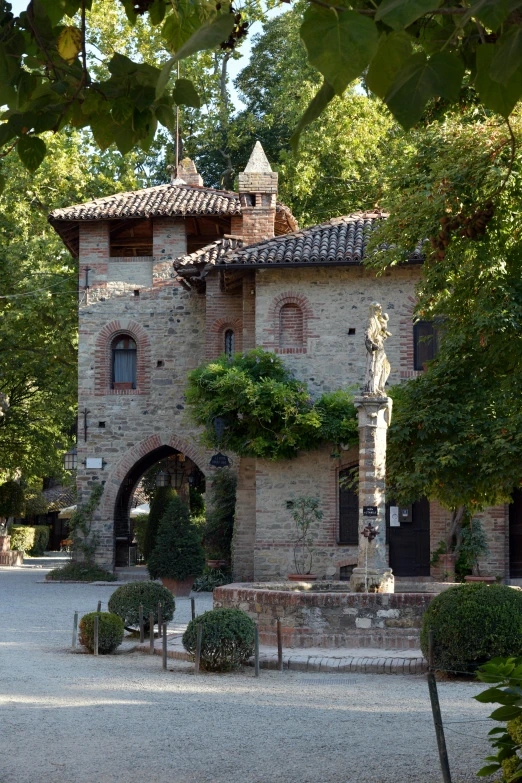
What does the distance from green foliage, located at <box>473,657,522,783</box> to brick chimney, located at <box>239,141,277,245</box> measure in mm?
20748

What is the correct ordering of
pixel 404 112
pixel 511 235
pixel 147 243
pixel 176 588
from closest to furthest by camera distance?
pixel 404 112 → pixel 511 235 → pixel 176 588 → pixel 147 243

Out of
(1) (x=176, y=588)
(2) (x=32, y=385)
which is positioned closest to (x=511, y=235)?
(1) (x=176, y=588)

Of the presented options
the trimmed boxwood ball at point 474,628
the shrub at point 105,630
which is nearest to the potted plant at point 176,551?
the shrub at point 105,630

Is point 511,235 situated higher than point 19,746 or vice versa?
point 511,235

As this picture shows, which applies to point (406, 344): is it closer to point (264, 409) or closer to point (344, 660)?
point (264, 409)

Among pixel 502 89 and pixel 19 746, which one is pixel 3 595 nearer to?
pixel 19 746

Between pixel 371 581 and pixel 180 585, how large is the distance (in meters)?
7.83

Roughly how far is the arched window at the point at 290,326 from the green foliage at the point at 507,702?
59.7 feet

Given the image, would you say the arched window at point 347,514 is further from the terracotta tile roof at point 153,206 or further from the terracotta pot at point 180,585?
the terracotta tile roof at point 153,206

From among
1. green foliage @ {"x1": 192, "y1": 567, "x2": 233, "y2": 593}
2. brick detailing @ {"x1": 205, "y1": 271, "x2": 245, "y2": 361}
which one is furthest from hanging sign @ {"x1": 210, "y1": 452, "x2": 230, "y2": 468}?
brick detailing @ {"x1": 205, "y1": 271, "x2": 245, "y2": 361}

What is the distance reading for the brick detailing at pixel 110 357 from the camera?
26484 millimetres

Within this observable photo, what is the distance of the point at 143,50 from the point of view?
3512cm

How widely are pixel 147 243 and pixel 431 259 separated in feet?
61.7

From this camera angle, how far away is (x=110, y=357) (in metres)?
26.7
